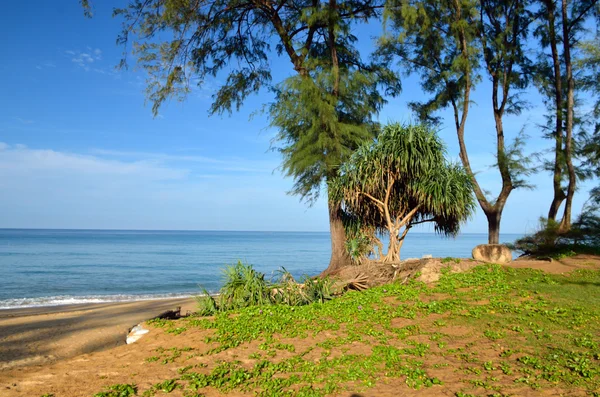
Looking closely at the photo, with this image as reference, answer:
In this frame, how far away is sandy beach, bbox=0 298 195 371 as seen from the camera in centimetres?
812

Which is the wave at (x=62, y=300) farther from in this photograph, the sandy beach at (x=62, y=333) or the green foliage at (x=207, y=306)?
the green foliage at (x=207, y=306)

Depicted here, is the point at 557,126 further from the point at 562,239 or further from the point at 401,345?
the point at 401,345

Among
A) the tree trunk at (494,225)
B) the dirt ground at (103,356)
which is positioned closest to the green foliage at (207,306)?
the dirt ground at (103,356)

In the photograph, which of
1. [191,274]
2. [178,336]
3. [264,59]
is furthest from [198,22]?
[191,274]

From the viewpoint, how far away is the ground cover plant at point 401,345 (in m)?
5.52

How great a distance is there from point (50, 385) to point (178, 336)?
2381mm

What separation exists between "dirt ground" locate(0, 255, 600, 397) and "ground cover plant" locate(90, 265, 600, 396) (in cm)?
4

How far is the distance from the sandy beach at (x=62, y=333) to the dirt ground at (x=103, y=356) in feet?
0.05

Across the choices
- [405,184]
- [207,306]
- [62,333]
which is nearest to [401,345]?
[207,306]

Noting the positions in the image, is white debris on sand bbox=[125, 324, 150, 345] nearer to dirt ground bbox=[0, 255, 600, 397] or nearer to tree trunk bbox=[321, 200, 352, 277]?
dirt ground bbox=[0, 255, 600, 397]

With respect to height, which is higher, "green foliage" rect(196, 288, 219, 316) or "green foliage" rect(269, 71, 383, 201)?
"green foliage" rect(269, 71, 383, 201)

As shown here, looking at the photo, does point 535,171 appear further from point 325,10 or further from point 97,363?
point 97,363

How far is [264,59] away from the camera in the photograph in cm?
2038

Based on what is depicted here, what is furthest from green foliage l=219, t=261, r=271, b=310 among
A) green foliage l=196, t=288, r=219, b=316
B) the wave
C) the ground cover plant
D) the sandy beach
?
the wave
